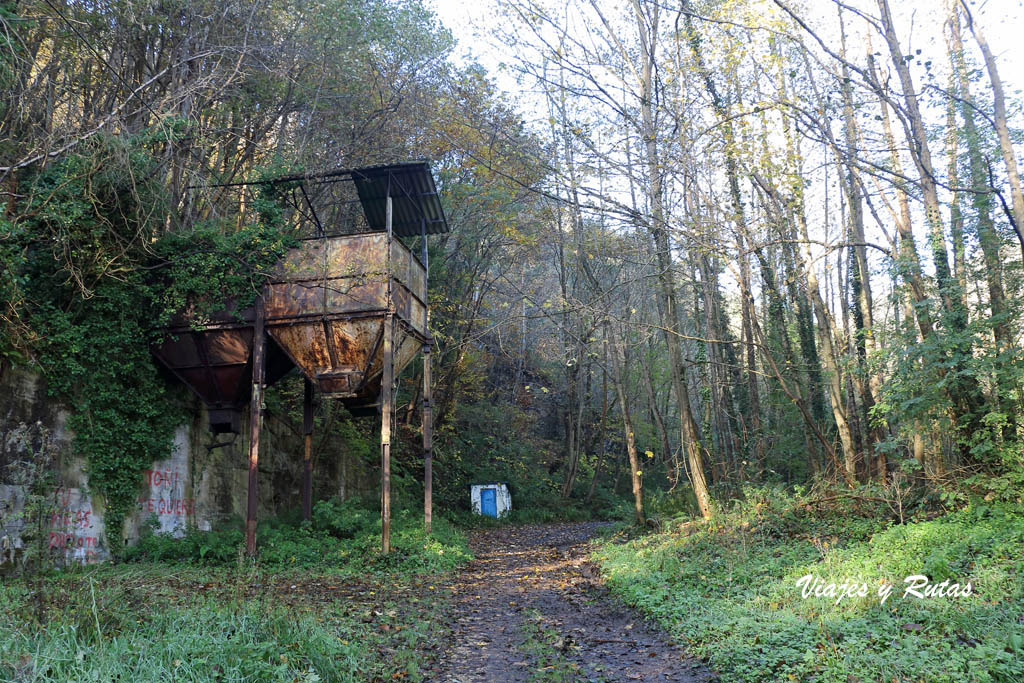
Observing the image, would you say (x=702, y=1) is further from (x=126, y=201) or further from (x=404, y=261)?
(x=126, y=201)

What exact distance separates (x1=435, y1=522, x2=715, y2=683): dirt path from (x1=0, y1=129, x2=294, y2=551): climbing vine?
687 cm

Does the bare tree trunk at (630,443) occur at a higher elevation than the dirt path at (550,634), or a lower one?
higher

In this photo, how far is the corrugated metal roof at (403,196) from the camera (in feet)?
49.4

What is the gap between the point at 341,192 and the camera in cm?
2156

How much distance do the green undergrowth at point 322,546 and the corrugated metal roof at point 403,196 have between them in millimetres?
7078

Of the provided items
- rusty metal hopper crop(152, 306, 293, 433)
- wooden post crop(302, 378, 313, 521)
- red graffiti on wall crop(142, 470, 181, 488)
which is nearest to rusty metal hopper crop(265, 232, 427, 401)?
rusty metal hopper crop(152, 306, 293, 433)

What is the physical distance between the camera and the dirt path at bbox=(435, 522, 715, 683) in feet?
20.2

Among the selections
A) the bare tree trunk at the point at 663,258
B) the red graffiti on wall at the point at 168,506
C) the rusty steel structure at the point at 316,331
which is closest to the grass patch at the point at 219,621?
the red graffiti on wall at the point at 168,506

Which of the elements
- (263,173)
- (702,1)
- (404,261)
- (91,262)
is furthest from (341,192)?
→ (702,1)

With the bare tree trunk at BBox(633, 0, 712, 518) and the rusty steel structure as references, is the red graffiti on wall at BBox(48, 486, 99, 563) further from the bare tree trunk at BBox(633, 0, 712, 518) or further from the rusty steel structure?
the bare tree trunk at BBox(633, 0, 712, 518)

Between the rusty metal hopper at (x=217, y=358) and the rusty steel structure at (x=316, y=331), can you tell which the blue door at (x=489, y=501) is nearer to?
the rusty steel structure at (x=316, y=331)

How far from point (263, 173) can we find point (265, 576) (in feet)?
27.6

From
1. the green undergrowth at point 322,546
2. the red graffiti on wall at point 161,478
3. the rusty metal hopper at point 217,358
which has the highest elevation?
the rusty metal hopper at point 217,358

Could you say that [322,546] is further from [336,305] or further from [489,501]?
[489,501]
